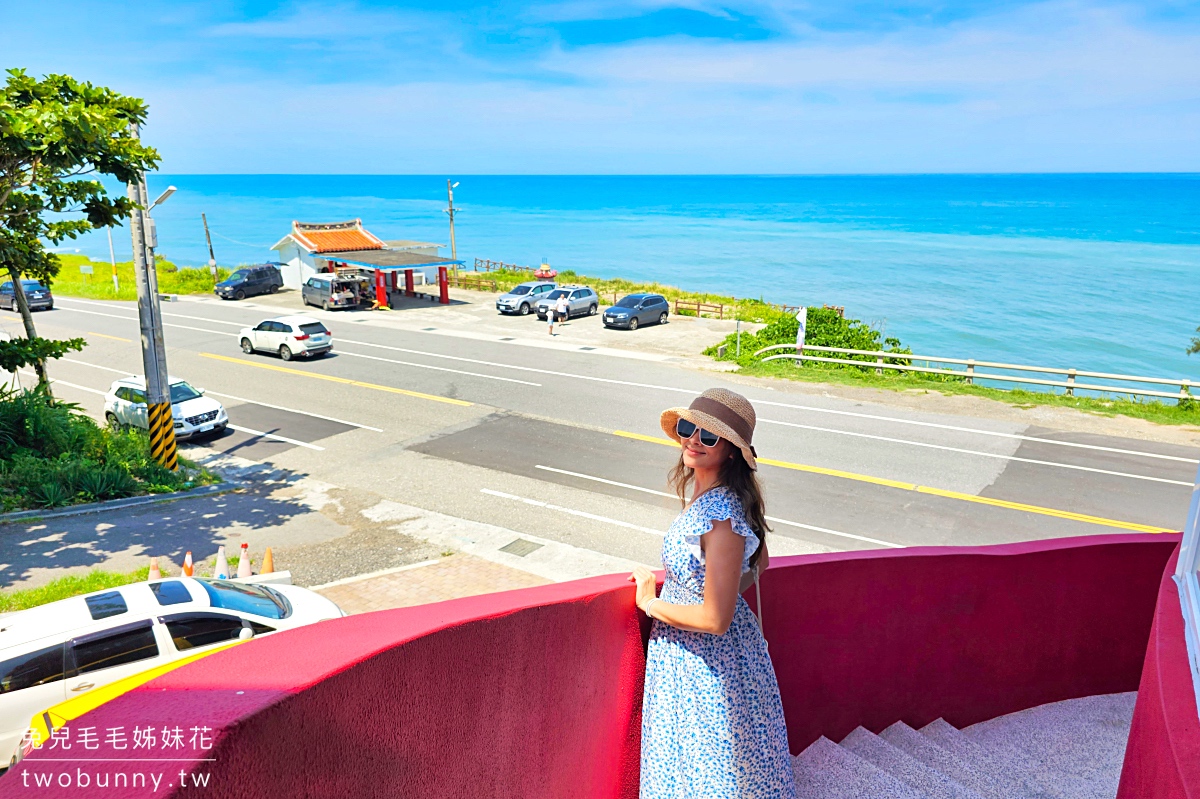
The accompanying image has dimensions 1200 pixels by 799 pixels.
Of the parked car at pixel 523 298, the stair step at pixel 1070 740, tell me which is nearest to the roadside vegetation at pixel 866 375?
the parked car at pixel 523 298

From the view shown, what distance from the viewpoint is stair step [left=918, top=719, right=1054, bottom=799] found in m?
4.48

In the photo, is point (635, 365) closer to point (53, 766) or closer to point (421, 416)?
point (421, 416)

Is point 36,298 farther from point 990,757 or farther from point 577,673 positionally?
point 990,757

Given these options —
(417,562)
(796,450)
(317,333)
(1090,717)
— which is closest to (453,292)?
(317,333)

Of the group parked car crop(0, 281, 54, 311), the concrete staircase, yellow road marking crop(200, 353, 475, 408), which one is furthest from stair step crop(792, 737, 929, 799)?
parked car crop(0, 281, 54, 311)

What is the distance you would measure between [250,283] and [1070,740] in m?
44.2

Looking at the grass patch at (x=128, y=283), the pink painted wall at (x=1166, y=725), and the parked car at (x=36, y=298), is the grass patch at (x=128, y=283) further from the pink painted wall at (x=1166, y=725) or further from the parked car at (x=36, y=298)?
the pink painted wall at (x=1166, y=725)

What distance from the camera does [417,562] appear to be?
13.2 m

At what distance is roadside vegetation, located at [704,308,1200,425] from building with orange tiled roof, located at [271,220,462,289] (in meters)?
17.2

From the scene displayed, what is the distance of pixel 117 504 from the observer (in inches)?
583

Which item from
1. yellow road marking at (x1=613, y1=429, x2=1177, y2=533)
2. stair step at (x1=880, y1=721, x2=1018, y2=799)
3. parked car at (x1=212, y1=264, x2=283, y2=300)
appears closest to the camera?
stair step at (x1=880, y1=721, x2=1018, y2=799)

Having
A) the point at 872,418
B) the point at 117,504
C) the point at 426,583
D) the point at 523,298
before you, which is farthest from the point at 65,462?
the point at 523,298

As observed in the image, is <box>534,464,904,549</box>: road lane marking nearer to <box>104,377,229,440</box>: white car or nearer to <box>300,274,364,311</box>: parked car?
<box>104,377,229,440</box>: white car

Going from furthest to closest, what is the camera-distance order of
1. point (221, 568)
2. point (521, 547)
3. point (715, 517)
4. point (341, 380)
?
point (341, 380) < point (521, 547) < point (221, 568) < point (715, 517)
